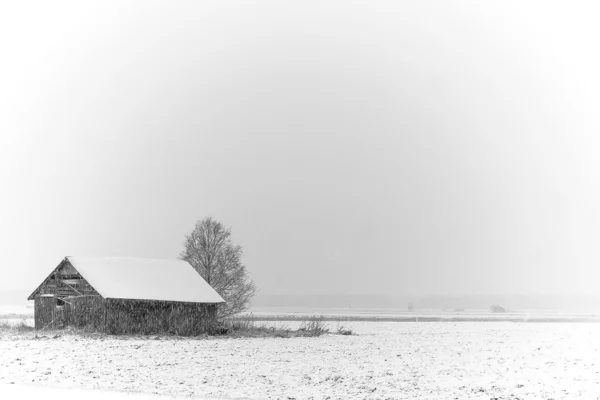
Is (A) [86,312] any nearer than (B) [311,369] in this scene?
No

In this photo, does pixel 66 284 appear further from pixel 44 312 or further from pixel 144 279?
pixel 144 279

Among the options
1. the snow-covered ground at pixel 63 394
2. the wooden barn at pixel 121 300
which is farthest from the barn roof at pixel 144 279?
the snow-covered ground at pixel 63 394

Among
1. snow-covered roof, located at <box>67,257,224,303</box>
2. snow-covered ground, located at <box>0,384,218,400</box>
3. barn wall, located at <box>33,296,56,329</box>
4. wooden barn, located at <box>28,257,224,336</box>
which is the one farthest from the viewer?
barn wall, located at <box>33,296,56,329</box>

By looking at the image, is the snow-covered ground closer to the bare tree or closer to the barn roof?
the barn roof

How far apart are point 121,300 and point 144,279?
4401mm

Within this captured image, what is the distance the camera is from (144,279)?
2146 inches

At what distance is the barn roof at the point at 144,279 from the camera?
51094 millimetres

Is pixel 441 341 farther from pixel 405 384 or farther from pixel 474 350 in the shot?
pixel 405 384

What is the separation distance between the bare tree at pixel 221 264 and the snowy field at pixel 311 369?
21.4 metres

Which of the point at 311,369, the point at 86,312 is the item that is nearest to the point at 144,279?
the point at 86,312

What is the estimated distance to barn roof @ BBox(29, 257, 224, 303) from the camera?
168ft

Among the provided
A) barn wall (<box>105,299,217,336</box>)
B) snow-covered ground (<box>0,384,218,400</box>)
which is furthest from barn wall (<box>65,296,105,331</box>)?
snow-covered ground (<box>0,384,218,400</box>)

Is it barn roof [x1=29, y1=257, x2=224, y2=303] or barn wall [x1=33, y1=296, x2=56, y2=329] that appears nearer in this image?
barn roof [x1=29, y1=257, x2=224, y2=303]

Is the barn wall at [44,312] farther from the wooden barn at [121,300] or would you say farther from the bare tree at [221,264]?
the bare tree at [221,264]
